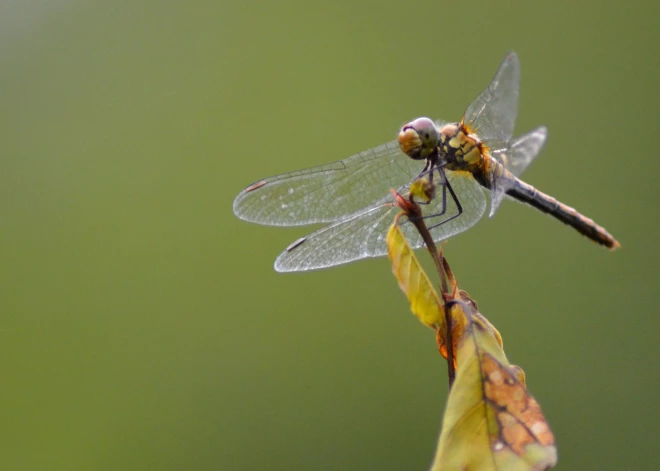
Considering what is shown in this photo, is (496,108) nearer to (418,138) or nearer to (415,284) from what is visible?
(418,138)

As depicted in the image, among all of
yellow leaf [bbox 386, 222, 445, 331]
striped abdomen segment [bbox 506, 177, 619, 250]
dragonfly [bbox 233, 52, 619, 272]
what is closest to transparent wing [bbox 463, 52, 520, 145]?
dragonfly [bbox 233, 52, 619, 272]

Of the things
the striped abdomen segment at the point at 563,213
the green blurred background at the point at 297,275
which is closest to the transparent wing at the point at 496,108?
the striped abdomen segment at the point at 563,213

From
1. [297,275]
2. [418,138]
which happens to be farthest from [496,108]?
[297,275]

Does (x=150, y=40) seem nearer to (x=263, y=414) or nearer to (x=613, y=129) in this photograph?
(x=263, y=414)

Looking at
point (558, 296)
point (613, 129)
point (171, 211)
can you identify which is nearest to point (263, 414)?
point (171, 211)

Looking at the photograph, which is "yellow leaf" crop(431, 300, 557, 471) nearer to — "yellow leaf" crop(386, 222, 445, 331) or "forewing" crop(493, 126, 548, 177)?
"yellow leaf" crop(386, 222, 445, 331)

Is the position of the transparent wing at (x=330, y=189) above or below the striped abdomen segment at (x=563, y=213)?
above

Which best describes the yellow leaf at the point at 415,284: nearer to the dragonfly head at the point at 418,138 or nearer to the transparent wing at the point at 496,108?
the dragonfly head at the point at 418,138
